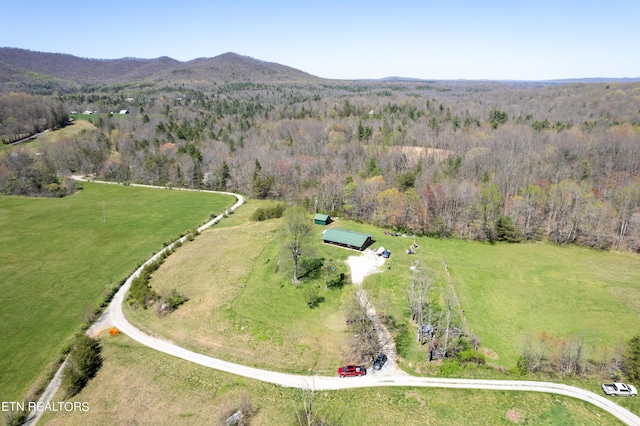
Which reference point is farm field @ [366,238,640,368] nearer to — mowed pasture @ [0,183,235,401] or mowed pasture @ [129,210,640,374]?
mowed pasture @ [129,210,640,374]

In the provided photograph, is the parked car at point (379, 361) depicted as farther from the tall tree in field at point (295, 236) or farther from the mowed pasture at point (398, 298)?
the tall tree in field at point (295, 236)

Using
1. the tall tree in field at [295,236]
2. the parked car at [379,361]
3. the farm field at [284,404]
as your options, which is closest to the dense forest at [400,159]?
the tall tree in field at [295,236]

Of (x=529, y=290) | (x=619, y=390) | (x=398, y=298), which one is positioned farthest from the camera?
(x=529, y=290)

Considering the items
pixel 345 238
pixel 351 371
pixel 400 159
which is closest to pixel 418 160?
pixel 400 159

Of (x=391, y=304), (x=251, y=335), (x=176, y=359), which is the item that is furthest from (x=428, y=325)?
(x=176, y=359)

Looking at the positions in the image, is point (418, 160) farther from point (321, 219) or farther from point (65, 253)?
point (65, 253)
